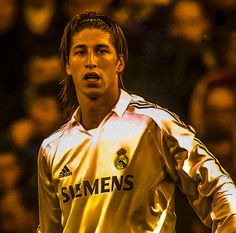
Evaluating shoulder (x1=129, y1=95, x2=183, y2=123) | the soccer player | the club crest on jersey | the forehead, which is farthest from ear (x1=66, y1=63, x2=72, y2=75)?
the club crest on jersey

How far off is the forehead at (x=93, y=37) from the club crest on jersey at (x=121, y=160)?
36 cm

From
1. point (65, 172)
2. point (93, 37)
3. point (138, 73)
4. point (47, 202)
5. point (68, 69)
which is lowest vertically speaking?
point (47, 202)

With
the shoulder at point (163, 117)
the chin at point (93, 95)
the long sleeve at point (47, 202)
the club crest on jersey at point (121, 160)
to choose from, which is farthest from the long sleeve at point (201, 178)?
the long sleeve at point (47, 202)

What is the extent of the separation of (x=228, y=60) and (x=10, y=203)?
1.14 m

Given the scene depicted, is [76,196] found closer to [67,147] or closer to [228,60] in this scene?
[67,147]

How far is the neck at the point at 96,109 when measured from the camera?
2.56m

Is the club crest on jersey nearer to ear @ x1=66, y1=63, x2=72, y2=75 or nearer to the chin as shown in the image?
the chin

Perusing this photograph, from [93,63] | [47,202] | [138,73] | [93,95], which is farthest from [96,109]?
[138,73]

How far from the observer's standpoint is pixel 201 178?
7.59 feet

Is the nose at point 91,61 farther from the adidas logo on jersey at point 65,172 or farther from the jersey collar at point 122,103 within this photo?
the adidas logo on jersey at point 65,172

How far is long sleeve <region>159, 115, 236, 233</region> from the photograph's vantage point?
2.23 m

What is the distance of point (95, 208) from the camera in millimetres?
2451

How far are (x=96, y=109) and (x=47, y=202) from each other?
0.43 meters

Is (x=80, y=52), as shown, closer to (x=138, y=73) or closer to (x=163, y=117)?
(x=163, y=117)
